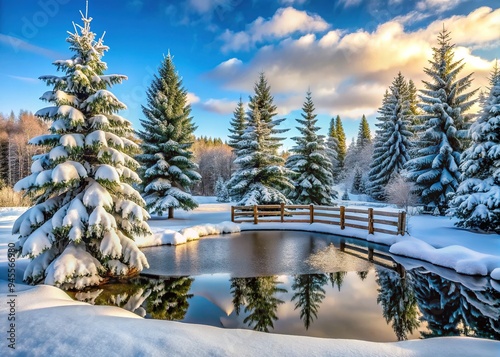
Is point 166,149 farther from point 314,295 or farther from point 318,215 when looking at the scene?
point 314,295

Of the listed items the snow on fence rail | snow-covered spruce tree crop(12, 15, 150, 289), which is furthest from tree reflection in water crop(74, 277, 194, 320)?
the snow on fence rail

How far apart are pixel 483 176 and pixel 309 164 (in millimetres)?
11411

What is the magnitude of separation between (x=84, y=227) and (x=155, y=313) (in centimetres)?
285

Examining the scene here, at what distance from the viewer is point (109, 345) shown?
3.72 m

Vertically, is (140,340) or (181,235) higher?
(140,340)

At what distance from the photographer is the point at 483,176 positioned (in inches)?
500

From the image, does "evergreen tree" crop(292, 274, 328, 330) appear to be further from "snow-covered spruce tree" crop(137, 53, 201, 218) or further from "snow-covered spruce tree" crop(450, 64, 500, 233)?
"snow-covered spruce tree" crop(137, 53, 201, 218)

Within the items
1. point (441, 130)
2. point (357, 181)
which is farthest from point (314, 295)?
point (357, 181)

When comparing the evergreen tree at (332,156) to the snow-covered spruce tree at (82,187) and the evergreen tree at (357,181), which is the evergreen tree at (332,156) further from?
the snow-covered spruce tree at (82,187)

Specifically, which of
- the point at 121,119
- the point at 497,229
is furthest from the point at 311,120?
the point at 121,119

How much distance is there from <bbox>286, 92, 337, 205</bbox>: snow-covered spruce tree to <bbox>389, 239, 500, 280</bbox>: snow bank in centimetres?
1182

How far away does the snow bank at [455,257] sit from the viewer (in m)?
7.88

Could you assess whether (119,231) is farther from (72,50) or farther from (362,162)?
(362,162)

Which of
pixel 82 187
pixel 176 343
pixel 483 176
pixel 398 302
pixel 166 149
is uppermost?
pixel 166 149
